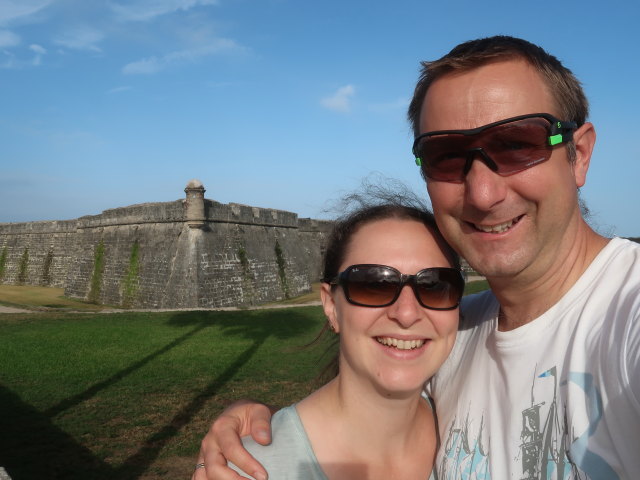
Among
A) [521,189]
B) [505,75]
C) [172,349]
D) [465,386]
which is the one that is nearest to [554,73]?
[505,75]

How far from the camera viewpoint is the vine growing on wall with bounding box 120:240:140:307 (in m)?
19.7

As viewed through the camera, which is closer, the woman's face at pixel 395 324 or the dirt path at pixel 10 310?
the woman's face at pixel 395 324

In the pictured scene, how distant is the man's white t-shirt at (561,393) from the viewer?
1.22 meters

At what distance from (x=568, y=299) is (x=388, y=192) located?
91 centimetres

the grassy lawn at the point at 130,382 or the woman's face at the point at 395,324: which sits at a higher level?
the woman's face at the point at 395,324

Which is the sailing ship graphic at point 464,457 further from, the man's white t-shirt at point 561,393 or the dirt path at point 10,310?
the dirt path at point 10,310

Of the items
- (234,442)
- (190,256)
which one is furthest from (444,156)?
(190,256)

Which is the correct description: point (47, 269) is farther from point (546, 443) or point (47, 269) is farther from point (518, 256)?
point (546, 443)

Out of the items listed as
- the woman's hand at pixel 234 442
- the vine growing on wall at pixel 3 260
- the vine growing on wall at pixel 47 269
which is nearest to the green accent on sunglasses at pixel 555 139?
the woman's hand at pixel 234 442

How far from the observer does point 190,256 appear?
18.2 metres

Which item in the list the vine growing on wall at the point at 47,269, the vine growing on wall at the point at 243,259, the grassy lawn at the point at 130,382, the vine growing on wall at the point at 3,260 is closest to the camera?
the grassy lawn at the point at 130,382

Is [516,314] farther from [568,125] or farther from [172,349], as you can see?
[172,349]

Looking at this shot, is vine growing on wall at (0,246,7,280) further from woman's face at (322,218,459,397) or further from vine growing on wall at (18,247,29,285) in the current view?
woman's face at (322,218,459,397)

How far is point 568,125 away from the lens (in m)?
1.68
